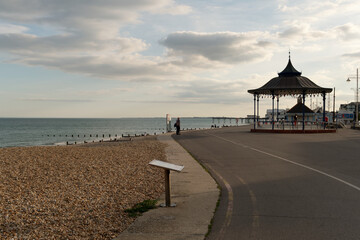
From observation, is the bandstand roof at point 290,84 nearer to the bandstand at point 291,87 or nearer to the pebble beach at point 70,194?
the bandstand at point 291,87

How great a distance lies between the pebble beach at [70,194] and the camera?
19.9 ft

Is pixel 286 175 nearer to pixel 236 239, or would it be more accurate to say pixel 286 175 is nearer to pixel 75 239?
pixel 236 239

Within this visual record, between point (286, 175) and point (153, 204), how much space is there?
19.2ft

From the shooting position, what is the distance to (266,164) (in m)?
14.2

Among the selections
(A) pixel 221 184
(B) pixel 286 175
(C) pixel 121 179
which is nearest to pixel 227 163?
(B) pixel 286 175

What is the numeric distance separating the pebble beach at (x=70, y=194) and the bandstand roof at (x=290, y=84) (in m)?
27.4

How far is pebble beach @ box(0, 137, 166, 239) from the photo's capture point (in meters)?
6.05

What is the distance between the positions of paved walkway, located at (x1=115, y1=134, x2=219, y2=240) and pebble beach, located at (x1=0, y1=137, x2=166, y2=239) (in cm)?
43

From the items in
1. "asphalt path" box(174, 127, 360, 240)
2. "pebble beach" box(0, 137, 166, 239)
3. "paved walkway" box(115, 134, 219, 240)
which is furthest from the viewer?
"pebble beach" box(0, 137, 166, 239)

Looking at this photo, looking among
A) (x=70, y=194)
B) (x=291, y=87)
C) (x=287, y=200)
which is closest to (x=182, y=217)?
(x=287, y=200)

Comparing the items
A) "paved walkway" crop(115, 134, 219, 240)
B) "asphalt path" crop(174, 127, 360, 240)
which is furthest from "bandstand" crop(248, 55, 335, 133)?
"paved walkway" crop(115, 134, 219, 240)

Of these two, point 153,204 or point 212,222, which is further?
point 153,204

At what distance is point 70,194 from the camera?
869cm

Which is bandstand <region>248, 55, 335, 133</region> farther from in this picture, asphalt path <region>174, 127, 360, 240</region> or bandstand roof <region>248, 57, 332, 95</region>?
asphalt path <region>174, 127, 360, 240</region>
